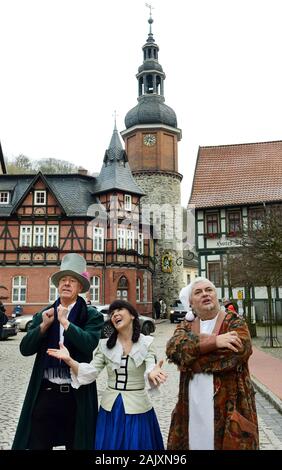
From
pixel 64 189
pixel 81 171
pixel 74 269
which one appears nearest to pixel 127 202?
pixel 64 189

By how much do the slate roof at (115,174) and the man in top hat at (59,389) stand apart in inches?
1274

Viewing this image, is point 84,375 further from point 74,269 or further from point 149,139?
point 149,139

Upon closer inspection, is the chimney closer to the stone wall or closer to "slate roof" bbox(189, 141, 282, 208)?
the stone wall

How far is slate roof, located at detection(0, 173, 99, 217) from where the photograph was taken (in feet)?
115

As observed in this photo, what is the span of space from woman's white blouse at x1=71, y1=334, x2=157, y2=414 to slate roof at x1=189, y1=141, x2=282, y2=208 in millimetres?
29914

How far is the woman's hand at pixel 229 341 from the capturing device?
9.59 ft

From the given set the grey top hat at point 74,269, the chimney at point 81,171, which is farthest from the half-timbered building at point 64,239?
the grey top hat at point 74,269

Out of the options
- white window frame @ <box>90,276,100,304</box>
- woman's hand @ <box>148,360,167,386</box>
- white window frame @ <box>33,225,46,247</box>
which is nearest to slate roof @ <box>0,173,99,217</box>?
white window frame @ <box>33,225,46,247</box>

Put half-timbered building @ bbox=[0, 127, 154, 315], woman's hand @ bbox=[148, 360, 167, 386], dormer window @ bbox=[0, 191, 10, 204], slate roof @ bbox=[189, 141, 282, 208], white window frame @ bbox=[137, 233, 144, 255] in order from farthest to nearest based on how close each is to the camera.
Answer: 1. white window frame @ bbox=[137, 233, 144, 255]
2. dormer window @ bbox=[0, 191, 10, 204]
3. half-timbered building @ bbox=[0, 127, 154, 315]
4. slate roof @ bbox=[189, 141, 282, 208]
5. woman's hand @ bbox=[148, 360, 167, 386]

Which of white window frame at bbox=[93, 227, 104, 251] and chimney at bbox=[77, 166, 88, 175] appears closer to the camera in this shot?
white window frame at bbox=[93, 227, 104, 251]

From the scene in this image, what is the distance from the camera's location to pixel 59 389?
11.4 ft

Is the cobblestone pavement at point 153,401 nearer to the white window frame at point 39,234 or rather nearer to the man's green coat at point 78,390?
the man's green coat at point 78,390

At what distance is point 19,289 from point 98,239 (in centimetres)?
663

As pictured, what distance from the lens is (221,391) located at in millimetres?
3012
